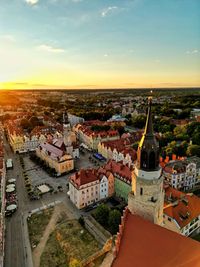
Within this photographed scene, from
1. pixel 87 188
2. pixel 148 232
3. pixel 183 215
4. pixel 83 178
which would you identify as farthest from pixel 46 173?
pixel 148 232

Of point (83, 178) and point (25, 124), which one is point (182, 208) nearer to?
point (83, 178)

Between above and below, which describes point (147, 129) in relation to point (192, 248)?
above

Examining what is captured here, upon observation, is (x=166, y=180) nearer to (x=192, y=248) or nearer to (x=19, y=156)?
(x=192, y=248)

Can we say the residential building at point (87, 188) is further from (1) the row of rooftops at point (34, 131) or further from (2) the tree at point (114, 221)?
(1) the row of rooftops at point (34, 131)

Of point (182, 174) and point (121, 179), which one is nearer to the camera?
point (121, 179)

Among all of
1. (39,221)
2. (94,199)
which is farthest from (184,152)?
(39,221)
